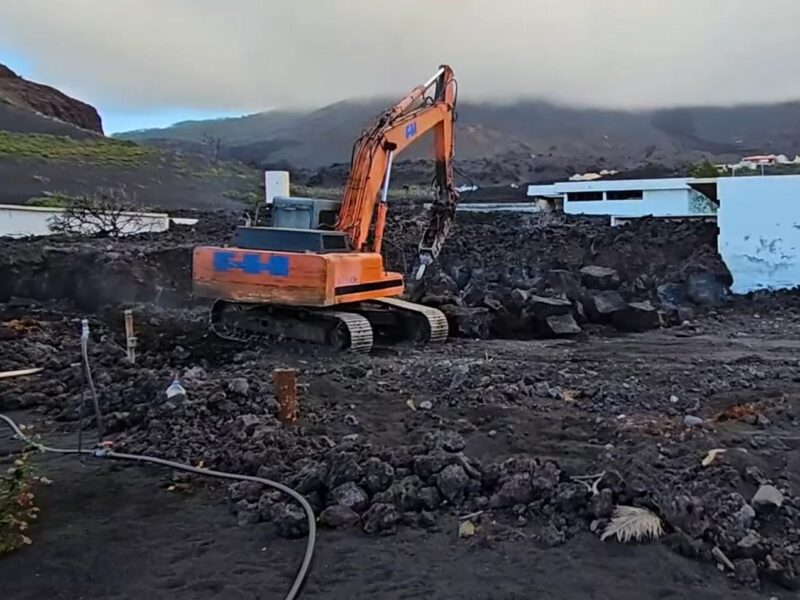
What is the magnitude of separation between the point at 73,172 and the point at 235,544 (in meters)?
45.9

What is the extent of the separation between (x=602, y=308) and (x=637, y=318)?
1.98 feet

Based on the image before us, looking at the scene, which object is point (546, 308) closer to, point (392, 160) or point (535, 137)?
Result: point (392, 160)

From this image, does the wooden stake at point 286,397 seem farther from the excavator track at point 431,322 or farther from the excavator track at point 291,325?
the excavator track at point 431,322

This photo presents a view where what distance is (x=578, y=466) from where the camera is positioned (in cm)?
568

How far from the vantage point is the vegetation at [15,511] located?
4.95 m

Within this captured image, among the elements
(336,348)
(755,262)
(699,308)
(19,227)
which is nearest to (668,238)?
(755,262)

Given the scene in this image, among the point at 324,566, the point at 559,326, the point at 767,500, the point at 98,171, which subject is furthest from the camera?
the point at 98,171

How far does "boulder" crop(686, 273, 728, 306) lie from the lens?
1599 centimetres

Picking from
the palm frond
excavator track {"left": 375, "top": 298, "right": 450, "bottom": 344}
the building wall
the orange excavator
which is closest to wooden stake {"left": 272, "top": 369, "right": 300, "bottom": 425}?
the palm frond

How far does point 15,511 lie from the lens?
5359 millimetres

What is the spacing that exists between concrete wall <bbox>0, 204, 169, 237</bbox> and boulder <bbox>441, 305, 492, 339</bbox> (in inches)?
582

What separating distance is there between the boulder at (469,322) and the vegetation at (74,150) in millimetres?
42016

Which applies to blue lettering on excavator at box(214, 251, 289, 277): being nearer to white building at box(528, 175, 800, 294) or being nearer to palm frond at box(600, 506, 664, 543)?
palm frond at box(600, 506, 664, 543)

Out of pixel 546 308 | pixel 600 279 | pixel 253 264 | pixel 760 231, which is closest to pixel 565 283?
pixel 600 279
